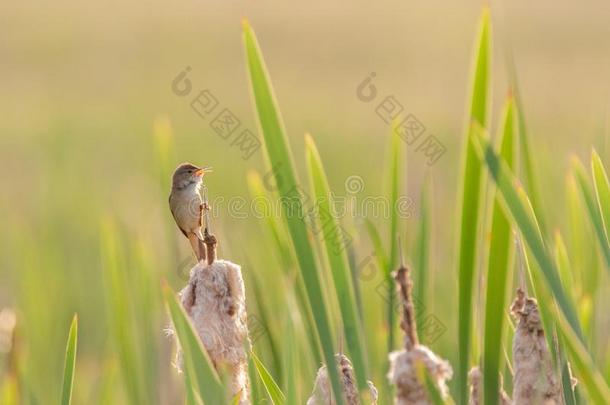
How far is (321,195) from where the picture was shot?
1.60m

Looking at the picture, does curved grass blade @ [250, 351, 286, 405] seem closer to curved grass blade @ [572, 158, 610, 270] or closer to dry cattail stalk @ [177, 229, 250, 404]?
dry cattail stalk @ [177, 229, 250, 404]

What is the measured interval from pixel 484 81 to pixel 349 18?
58.6 feet

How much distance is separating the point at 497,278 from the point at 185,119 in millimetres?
9305

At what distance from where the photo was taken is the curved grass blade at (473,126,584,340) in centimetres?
125

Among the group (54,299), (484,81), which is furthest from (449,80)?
(484,81)

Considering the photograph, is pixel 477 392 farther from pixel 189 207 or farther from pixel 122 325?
pixel 122 325

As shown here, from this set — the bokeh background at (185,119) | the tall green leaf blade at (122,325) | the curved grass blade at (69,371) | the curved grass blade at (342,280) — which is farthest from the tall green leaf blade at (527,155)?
the tall green leaf blade at (122,325)

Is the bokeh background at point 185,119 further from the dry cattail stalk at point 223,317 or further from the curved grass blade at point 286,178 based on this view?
the dry cattail stalk at point 223,317

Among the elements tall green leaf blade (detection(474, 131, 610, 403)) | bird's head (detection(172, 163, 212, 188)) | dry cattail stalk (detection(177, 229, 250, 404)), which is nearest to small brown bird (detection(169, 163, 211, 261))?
bird's head (detection(172, 163, 212, 188))

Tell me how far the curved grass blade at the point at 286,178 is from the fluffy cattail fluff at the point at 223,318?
0.32 feet

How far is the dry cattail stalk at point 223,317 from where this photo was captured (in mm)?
1461

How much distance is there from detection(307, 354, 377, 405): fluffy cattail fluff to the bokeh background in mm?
480

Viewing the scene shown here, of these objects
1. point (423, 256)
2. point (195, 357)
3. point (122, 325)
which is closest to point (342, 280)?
point (195, 357)

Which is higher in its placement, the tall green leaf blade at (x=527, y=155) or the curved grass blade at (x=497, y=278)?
the tall green leaf blade at (x=527, y=155)
